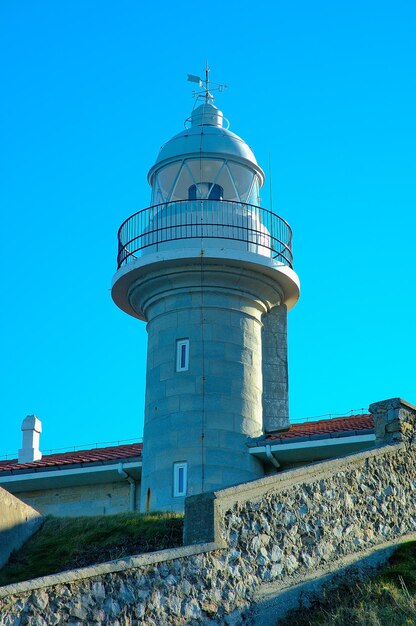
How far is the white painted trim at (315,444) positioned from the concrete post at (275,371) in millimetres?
1013

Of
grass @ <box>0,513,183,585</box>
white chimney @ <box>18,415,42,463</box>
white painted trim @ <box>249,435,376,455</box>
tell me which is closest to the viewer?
grass @ <box>0,513,183,585</box>

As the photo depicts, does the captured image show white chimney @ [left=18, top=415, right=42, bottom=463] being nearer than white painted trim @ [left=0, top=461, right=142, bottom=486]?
No

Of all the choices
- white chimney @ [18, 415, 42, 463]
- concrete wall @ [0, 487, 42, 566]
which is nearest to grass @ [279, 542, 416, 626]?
concrete wall @ [0, 487, 42, 566]

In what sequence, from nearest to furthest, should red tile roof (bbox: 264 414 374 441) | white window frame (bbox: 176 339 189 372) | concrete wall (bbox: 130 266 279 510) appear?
concrete wall (bbox: 130 266 279 510) → red tile roof (bbox: 264 414 374 441) → white window frame (bbox: 176 339 189 372)

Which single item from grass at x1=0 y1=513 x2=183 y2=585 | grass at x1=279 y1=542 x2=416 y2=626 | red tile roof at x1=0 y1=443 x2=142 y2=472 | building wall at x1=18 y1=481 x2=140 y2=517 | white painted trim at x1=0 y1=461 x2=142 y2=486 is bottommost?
grass at x1=279 y1=542 x2=416 y2=626

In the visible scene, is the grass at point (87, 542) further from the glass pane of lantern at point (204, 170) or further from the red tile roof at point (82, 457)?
the glass pane of lantern at point (204, 170)

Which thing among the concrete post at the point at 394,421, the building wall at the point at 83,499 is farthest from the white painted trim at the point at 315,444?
the concrete post at the point at 394,421

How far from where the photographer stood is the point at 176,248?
21.0 metres

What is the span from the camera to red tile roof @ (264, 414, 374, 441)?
788 inches

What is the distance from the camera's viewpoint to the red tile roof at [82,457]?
21.9 meters

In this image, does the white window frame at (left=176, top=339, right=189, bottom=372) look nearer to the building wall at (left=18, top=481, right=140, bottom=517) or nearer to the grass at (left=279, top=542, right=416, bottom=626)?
the building wall at (left=18, top=481, right=140, bottom=517)

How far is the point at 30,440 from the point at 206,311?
563cm

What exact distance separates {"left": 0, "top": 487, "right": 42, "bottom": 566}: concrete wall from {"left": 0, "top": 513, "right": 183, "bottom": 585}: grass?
86mm

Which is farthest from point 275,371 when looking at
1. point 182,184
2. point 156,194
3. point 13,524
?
point 13,524
